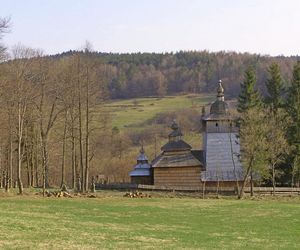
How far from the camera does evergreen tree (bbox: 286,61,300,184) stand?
56.2 m

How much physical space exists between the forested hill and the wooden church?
3463 inches

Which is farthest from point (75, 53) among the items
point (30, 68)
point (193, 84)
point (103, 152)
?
point (193, 84)

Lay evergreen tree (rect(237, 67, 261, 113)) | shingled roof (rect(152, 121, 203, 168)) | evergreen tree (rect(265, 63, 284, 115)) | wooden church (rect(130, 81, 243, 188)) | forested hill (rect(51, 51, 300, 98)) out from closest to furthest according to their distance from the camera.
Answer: wooden church (rect(130, 81, 243, 188)) → shingled roof (rect(152, 121, 203, 168)) → evergreen tree (rect(265, 63, 284, 115)) → evergreen tree (rect(237, 67, 261, 113)) → forested hill (rect(51, 51, 300, 98))

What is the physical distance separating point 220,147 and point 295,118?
8587 mm

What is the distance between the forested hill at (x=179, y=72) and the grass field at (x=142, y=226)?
11579 cm

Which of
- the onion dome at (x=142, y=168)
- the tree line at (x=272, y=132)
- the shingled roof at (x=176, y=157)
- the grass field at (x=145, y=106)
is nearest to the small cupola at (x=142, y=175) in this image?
the onion dome at (x=142, y=168)

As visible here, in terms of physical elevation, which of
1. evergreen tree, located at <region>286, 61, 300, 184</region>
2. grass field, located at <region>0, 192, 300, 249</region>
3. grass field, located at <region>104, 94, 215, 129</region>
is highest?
grass field, located at <region>104, 94, 215, 129</region>

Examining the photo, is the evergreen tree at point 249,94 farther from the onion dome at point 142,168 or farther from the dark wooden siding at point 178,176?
the onion dome at point 142,168

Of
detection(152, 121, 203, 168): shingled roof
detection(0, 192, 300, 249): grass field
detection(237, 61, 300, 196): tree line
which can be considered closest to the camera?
detection(0, 192, 300, 249): grass field

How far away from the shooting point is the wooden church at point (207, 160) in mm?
→ 55875

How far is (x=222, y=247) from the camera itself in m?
18.9

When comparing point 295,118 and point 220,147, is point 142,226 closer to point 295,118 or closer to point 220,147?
point 220,147

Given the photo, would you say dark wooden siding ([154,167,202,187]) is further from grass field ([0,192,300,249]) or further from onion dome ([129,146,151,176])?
grass field ([0,192,300,249])

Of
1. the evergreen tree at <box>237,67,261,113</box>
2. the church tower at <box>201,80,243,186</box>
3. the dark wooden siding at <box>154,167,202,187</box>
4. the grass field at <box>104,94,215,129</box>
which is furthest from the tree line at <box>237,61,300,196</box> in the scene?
the grass field at <box>104,94,215,129</box>
